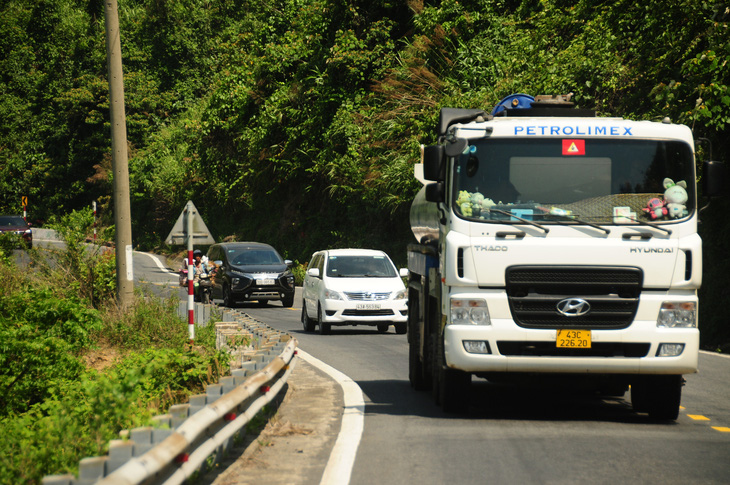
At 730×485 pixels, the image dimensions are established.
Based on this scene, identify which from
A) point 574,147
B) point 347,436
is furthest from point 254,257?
point 347,436

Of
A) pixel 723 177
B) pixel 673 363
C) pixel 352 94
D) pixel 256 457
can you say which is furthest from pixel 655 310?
pixel 352 94

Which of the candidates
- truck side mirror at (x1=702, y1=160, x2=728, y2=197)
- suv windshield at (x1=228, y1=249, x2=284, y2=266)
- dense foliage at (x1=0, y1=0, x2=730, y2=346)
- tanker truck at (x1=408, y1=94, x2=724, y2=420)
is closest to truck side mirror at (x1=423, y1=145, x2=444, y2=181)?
tanker truck at (x1=408, y1=94, x2=724, y2=420)

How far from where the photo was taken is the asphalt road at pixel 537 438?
23.3ft

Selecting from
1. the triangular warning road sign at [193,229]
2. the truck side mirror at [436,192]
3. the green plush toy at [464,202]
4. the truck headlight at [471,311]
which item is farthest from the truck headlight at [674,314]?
the triangular warning road sign at [193,229]

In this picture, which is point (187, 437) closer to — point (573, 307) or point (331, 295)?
point (573, 307)

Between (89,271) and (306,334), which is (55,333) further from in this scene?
(306,334)

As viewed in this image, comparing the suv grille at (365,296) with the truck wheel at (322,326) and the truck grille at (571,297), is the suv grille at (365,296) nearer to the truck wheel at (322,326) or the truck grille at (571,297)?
the truck wheel at (322,326)

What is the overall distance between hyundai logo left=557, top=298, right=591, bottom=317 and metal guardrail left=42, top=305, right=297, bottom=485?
2.74 m

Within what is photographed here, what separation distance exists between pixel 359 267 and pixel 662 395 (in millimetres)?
12247

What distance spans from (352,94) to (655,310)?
31.7 meters

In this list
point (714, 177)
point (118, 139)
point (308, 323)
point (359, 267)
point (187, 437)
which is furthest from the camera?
point (308, 323)

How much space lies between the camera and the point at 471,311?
363 inches

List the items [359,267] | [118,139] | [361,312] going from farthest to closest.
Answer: [359,267] → [361,312] → [118,139]

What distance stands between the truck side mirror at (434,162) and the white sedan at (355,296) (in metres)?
10.4
